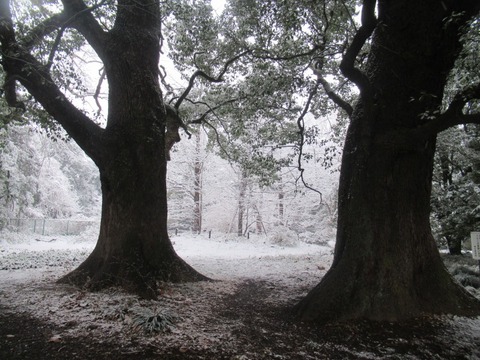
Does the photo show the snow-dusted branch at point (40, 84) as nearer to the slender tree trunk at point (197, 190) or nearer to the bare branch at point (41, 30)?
the bare branch at point (41, 30)

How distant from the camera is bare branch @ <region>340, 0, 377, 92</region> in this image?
3720 millimetres

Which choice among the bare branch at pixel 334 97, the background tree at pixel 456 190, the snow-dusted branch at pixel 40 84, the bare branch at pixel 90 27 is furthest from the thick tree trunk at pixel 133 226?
the background tree at pixel 456 190

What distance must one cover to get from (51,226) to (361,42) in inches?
911

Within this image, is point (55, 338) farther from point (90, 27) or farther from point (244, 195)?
point (244, 195)

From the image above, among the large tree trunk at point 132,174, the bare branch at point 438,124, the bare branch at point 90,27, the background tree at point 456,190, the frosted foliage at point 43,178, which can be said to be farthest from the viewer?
the frosted foliage at point 43,178

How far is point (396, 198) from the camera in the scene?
14.6 feet

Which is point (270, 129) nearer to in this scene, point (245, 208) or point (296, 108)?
point (296, 108)

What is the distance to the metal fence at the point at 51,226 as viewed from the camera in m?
18.7

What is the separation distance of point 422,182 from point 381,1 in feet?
9.41

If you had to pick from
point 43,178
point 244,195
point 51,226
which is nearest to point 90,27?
point 244,195

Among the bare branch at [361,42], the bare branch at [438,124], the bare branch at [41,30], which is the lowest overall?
the bare branch at [438,124]

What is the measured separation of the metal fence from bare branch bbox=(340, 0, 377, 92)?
1924 centimetres

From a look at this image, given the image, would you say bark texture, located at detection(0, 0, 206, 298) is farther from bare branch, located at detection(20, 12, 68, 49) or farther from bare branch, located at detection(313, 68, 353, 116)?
bare branch, located at detection(313, 68, 353, 116)

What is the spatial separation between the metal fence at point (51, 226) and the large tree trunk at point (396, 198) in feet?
61.6
